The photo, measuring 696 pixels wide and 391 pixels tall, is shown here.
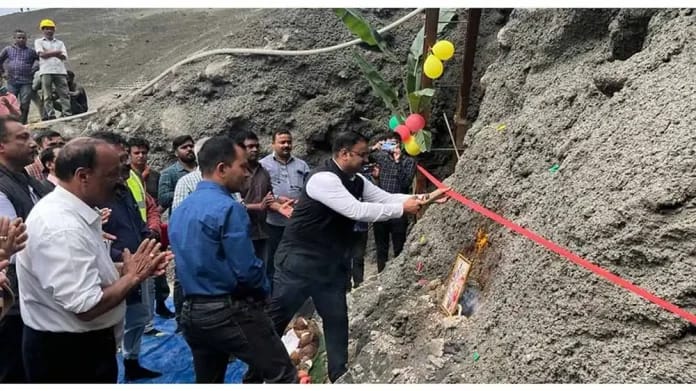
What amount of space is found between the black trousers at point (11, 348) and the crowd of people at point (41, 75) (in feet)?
20.2

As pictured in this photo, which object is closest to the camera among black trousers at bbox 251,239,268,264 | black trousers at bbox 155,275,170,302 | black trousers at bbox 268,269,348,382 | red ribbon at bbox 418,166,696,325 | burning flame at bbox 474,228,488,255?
red ribbon at bbox 418,166,696,325

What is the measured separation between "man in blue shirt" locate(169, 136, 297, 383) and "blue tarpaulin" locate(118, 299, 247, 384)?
1256 millimetres

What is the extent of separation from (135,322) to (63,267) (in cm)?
188

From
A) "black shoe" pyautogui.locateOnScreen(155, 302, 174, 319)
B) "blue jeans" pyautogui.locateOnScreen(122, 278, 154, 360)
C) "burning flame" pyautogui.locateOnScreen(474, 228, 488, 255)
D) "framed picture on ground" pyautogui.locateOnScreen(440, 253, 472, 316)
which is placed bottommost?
"black shoe" pyautogui.locateOnScreen(155, 302, 174, 319)

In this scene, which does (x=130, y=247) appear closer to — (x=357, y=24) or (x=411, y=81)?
(x=357, y=24)

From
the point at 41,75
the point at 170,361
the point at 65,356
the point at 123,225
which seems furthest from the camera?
the point at 41,75

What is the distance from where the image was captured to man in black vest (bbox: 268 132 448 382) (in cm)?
370

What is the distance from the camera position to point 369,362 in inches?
141

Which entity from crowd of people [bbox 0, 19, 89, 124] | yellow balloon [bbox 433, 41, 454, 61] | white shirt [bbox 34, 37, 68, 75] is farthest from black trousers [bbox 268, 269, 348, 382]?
white shirt [bbox 34, 37, 68, 75]

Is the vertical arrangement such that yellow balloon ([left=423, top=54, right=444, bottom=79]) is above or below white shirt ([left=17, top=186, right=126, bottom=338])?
above

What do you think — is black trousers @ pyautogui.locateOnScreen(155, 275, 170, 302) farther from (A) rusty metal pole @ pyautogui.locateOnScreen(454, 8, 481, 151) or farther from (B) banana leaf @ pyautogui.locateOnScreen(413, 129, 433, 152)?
(A) rusty metal pole @ pyautogui.locateOnScreen(454, 8, 481, 151)

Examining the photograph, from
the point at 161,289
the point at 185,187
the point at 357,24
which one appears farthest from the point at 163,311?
the point at 357,24

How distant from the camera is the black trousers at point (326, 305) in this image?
12.6 ft

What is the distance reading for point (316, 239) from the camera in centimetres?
380
